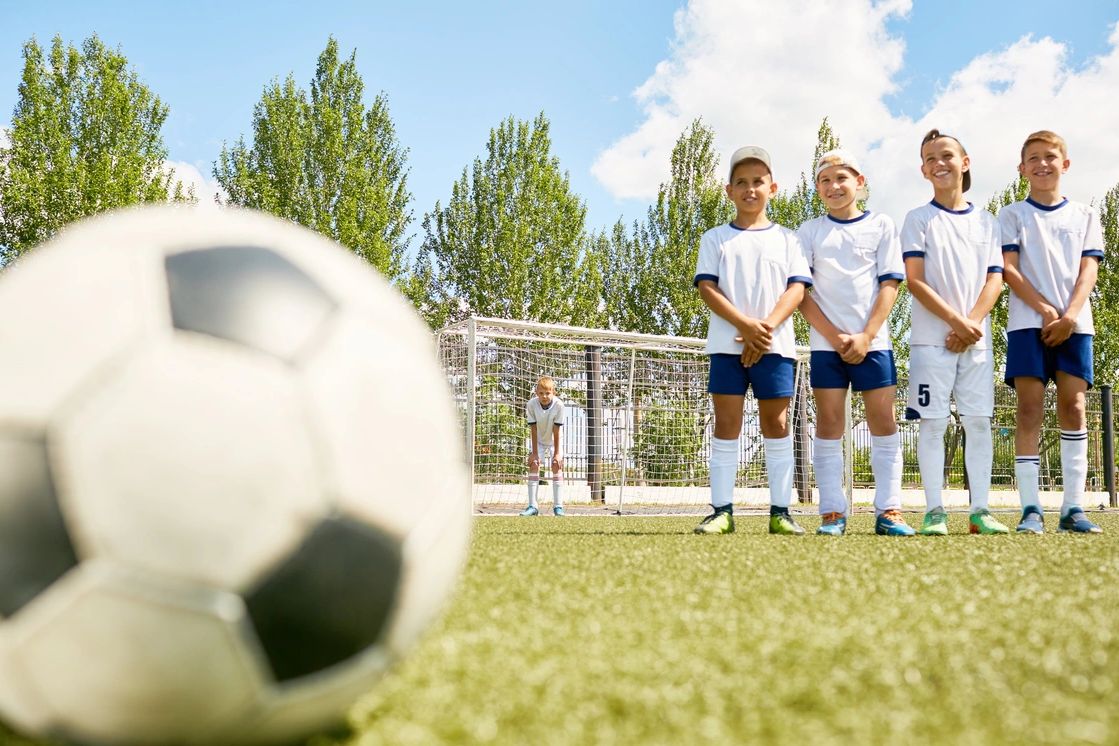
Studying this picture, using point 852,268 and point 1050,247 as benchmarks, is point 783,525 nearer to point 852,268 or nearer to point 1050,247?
point 852,268

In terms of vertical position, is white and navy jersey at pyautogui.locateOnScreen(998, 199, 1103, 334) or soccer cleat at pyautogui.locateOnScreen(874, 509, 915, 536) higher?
white and navy jersey at pyautogui.locateOnScreen(998, 199, 1103, 334)

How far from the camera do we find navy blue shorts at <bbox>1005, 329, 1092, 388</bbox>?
16.6 feet

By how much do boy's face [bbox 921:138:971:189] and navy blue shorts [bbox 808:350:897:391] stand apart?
1.06 meters

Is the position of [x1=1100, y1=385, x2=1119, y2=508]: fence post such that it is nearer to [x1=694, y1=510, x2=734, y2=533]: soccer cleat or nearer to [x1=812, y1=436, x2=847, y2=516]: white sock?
[x1=812, y1=436, x2=847, y2=516]: white sock

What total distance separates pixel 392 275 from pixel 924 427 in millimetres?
18689

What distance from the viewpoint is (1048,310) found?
506 cm

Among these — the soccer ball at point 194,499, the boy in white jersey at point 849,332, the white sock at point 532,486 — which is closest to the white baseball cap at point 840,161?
the boy in white jersey at point 849,332

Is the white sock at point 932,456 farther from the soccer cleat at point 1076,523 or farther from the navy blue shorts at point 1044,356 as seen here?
the soccer cleat at point 1076,523

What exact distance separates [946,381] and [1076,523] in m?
1.23

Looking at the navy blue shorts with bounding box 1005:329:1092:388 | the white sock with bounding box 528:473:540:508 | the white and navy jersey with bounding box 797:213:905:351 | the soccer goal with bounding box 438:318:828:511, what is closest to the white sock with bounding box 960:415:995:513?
the navy blue shorts with bounding box 1005:329:1092:388

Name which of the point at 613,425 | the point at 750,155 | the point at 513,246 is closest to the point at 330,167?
the point at 513,246

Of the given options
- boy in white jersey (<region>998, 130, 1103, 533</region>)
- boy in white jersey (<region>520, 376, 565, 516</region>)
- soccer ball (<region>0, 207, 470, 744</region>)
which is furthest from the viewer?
boy in white jersey (<region>520, 376, 565, 516</region>)

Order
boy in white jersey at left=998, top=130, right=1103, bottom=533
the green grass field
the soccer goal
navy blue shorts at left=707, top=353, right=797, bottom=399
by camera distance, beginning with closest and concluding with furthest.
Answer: the green grass field, navy blue shorts at left=707, top=353, right=797, bottom=399, boy in white jersey at left=998, top=130, right=1103, bottom=533, the soccer goal

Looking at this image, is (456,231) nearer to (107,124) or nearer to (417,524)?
(107,124)
